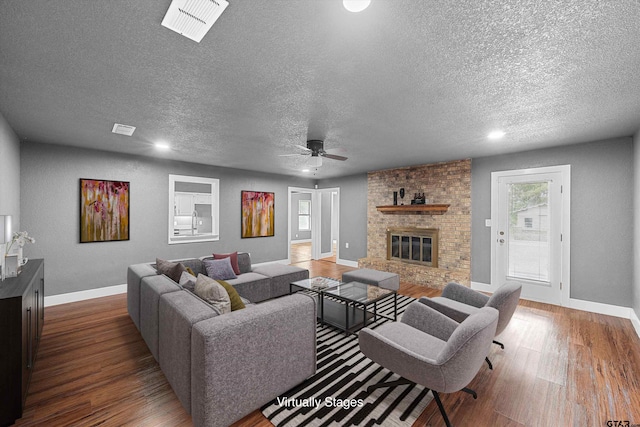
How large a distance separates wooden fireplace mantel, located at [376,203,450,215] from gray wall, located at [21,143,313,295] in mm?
3710

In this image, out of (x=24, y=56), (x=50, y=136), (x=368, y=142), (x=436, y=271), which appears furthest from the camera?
(x=436, y=271)

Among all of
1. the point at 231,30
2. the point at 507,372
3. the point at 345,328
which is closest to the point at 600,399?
the point at 507,372

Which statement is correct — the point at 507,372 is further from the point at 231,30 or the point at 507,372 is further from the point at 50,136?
the point at 50,136

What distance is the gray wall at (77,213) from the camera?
13.0 ft

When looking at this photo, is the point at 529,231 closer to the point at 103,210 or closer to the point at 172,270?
the point at 172,270

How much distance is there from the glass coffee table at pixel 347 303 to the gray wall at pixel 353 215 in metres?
3.10

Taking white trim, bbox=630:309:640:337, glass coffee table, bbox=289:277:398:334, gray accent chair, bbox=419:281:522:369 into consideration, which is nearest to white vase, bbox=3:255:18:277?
glass coffee table, bbox=289:277:398:334

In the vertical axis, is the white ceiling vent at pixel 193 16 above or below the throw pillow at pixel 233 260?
above

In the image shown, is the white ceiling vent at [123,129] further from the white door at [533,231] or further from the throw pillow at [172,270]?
the white door at [533,231]

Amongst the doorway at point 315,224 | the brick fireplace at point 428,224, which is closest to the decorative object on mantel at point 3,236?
the doorway at point 315,224

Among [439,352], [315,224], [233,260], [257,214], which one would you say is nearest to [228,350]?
[439,352]

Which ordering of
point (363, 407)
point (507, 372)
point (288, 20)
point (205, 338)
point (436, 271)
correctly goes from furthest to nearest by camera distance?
point (436, 271) → point (507, 372) → point (363, 407) → point (205, 338) → point (288, 20)

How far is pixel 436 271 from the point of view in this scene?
16.9 feet

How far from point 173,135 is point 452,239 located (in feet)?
16.5
